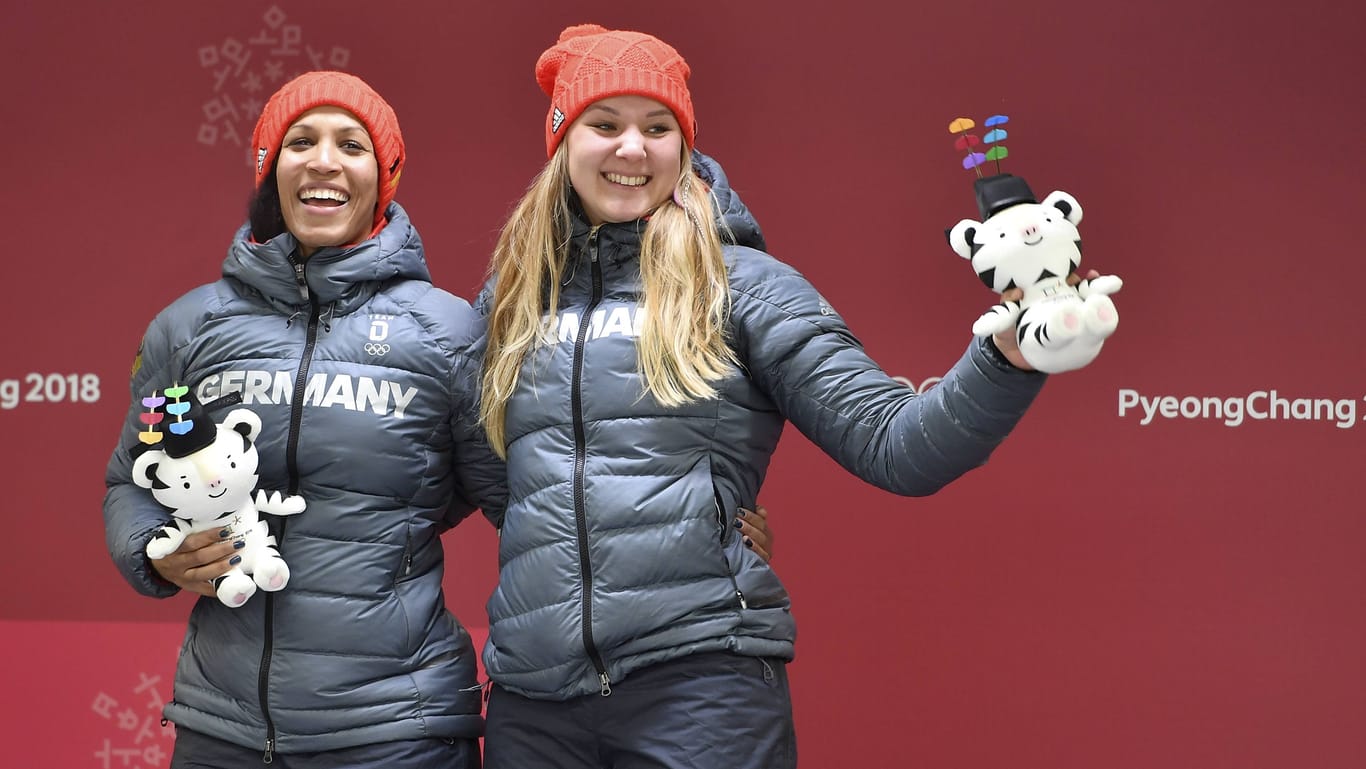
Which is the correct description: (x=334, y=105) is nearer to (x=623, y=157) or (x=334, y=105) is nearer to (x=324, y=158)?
(x=324, y=158)

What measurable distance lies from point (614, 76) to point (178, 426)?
0.73 metres

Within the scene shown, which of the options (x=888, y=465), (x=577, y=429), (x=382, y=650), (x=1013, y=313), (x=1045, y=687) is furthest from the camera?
(x=1045, y=687)

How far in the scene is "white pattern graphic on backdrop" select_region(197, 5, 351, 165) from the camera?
2908 millimetres

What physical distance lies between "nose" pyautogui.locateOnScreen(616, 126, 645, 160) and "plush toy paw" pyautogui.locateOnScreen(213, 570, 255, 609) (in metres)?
0.74

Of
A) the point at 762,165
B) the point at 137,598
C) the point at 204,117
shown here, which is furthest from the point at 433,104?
the point at 137,598

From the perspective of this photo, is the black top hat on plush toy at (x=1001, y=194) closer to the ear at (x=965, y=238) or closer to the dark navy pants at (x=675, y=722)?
the ear at (x=965, y=238)

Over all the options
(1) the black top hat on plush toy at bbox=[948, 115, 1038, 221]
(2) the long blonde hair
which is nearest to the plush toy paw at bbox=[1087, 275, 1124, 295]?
(1) the black top hat on plush toy at bbox=[948, 115, 1038, 221]

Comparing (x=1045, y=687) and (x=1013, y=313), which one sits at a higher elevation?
(x=1013, y=313)

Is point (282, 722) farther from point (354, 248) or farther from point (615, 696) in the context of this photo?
point (354, 248)

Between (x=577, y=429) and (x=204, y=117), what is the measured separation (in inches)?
65.3

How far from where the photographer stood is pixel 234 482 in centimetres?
176

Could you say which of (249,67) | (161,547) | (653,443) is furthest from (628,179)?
(249,67)

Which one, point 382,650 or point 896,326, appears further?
point 896,326

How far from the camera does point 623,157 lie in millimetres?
1795
